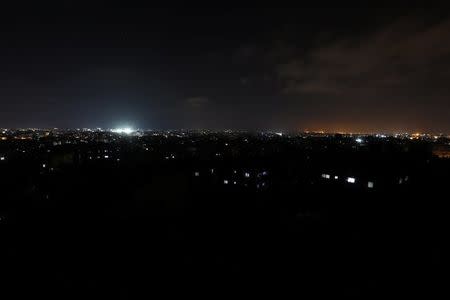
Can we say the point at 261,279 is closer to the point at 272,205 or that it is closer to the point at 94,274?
the point at 94,274

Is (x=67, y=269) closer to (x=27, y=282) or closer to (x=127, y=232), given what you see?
(x=27, y=282)

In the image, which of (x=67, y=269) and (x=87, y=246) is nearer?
(x=67, y=269)

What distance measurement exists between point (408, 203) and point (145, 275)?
16.4 metres

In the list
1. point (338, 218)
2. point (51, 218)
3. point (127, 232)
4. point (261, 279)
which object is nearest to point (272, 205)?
point (338, 218)

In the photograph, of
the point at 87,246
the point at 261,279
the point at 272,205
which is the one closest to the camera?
the point at 261,279

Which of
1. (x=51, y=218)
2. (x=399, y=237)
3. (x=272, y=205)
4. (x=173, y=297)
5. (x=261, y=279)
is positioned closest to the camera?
(x=173, y=297)

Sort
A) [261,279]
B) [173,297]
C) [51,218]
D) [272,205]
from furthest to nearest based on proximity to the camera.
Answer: [272,205] < [51,218] < [261,279] < [173,297]

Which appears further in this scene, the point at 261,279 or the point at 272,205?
the point at 272,205

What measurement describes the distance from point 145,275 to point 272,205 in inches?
436

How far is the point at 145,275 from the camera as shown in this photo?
34.1ft

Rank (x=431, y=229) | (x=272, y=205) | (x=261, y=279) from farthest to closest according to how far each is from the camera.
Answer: (x=272, y=205) → (x=431, y=229) → (x=261, y=279)

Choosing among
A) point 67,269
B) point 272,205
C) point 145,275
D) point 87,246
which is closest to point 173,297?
point 145,275

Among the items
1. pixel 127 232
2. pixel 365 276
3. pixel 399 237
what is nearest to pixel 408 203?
pixel 399 237

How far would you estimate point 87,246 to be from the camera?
12.6m
